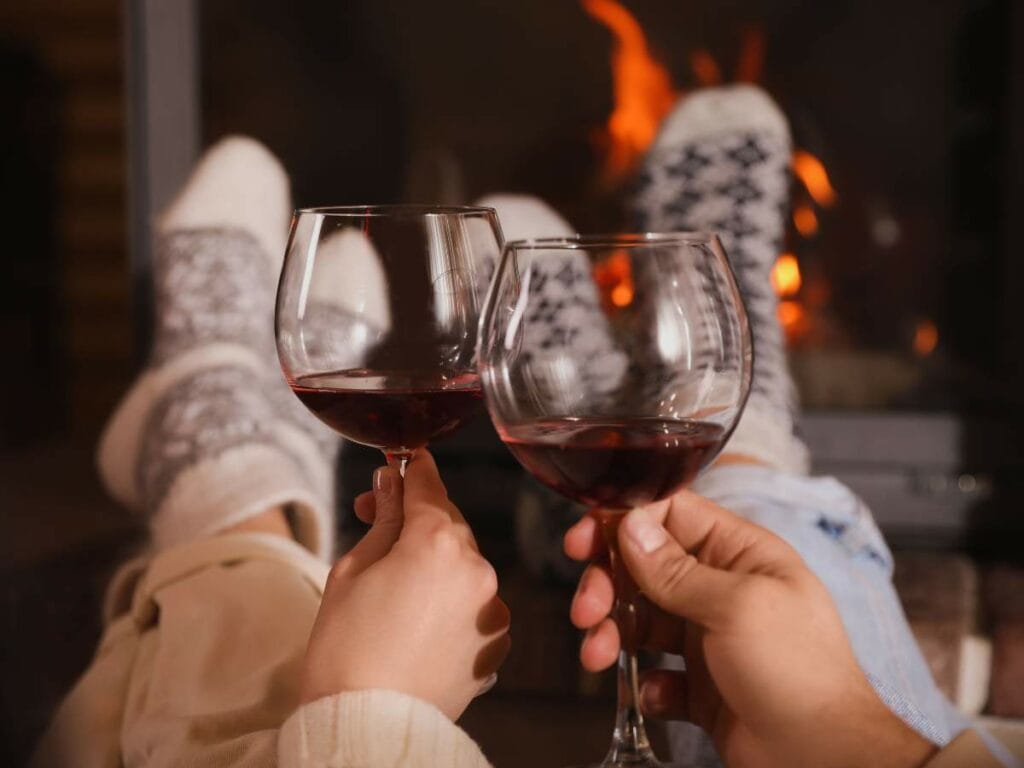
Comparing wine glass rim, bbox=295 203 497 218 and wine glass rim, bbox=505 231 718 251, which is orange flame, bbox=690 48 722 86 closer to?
wine glass rim, bbox=295 203 497 218

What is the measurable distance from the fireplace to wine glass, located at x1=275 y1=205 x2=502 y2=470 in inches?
29.5

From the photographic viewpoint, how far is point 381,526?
0.67m

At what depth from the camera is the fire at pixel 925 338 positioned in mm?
1433

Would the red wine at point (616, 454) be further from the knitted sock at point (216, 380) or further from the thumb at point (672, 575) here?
the knitted sock at point (216, 380)

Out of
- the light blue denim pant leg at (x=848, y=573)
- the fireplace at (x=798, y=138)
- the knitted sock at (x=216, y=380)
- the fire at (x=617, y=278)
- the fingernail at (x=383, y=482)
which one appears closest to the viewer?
the fire at (x=617, y=278)

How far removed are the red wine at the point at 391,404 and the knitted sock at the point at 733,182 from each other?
75 centimetres

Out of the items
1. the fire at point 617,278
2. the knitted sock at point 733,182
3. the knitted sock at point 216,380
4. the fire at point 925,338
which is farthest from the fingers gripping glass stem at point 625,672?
the fire at point 925,338

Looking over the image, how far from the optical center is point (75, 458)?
2.19 m

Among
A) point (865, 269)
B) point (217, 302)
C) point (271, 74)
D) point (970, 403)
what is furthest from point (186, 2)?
point (970, 403)

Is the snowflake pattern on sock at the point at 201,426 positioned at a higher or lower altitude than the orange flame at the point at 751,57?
lower

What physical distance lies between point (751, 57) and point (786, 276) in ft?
0.85

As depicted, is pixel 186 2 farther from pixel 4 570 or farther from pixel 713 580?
pixel 713 580

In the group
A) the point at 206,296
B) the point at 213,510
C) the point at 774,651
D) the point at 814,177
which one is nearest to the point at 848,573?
the point at 774,651

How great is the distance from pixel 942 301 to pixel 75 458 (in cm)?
148
